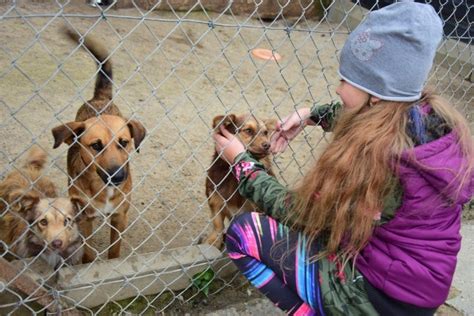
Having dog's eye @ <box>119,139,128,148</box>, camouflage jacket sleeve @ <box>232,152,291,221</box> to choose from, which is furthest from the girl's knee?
dog's eye @ <box>119,139,128,148</box>

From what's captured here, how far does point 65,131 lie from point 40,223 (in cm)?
52

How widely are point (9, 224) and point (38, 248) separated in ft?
0.88

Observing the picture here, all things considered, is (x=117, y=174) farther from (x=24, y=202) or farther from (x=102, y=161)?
(x=24, y=202)

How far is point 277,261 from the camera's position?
7.28 ft

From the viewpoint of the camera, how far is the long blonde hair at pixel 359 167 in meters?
1.85

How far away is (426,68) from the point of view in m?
1.87

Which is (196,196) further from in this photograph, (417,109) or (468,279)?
(417,109)

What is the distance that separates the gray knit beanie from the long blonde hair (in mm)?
78

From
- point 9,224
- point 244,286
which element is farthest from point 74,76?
point 244,286

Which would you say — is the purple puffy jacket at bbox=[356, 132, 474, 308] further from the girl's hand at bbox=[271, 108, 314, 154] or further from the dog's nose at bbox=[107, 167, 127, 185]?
the dog's nose at bbox=[107, 167, 127, 185]

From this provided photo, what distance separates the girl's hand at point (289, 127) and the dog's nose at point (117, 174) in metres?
0.85

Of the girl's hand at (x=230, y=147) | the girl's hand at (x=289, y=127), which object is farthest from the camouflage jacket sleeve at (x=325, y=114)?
the girl's hand at (x=230, y=147)

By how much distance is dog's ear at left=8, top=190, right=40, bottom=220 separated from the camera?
2.77 metres

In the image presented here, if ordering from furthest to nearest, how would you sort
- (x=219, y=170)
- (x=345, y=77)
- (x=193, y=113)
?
(x=193, y=113)
(x=219, y=170)
(x=345, y=77)
